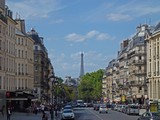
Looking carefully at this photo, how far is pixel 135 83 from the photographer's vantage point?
446ft

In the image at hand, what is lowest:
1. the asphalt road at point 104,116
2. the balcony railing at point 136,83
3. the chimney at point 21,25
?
the asphalt road at point 104,116

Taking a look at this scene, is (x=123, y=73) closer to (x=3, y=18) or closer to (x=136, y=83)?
(x=136, y=83)

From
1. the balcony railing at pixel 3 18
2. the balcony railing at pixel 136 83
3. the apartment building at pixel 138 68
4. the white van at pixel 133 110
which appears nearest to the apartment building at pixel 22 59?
the balcony railing at pixel 3 18

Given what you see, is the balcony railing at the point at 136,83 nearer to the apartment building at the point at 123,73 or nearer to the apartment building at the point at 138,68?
the apartment building at the point at 138,68

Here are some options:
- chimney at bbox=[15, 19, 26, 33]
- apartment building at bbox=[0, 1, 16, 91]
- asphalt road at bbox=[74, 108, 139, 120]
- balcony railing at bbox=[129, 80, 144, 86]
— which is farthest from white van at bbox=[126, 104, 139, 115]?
balcony railing at bbox=[129, 80, 144, 86]

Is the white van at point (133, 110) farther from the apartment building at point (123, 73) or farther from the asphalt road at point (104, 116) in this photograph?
the apartment building at point (123, 73)

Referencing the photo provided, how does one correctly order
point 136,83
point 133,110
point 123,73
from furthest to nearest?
point 123,73 < point 136,83 < point 133,110

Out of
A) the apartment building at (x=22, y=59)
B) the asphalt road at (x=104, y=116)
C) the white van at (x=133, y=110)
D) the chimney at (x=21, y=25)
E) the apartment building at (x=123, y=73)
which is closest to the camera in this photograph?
the asphalt road at (x=104, y=116)

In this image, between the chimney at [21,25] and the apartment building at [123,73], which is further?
the apartment building at [123,73]

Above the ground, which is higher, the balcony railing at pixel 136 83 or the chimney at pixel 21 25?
the chimney at pixel 21 25

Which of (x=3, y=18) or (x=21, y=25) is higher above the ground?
(x=21, y=25)

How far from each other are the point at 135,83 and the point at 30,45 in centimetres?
3963

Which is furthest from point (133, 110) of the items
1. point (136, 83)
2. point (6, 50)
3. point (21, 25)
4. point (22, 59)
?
point (136, 83)

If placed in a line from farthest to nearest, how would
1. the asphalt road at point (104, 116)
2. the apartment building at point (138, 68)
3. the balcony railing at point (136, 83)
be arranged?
1. the balcony railing at point (136, 83)
2. the apartment building at point (138, 68)
3. the asphalt road at point (104, 116)
